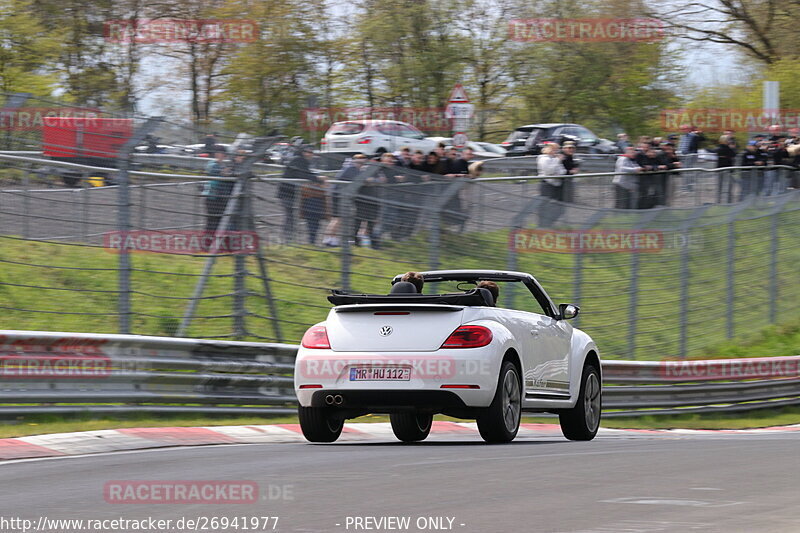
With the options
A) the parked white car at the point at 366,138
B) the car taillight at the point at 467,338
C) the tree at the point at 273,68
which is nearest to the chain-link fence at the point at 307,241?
the car taillight at the point at 467,338

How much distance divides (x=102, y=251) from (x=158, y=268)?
1.05m

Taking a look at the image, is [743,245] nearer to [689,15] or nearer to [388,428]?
[388,428]

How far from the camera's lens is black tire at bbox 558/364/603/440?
12.0m

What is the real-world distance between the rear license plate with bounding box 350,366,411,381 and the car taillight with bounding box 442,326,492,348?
0.36 metres

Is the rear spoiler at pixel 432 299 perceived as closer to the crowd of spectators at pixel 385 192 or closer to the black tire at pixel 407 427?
the black tire at pixel 407 427

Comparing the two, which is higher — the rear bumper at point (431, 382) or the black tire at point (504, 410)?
the rear bumper at point (431, 382)

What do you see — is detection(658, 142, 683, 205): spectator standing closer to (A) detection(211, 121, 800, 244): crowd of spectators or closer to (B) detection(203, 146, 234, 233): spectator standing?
(A) detection(211, 121, 800, 244): crowd of spectators

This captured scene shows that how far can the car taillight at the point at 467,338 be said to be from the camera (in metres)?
10.0

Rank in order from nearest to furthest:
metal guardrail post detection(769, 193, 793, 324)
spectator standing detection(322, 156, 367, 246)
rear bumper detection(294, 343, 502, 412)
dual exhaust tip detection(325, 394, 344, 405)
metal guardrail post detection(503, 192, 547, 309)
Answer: rear bumper detection(294, 343, 502, 412)
dual exhaust tip detection(325, 394, 344, 405)
spectator standing detection(322, 156, 367, 246)
metal guardrail post detection(503, 192, 547, 309)
metal guardrail post detection(769, 193, 793, 324)

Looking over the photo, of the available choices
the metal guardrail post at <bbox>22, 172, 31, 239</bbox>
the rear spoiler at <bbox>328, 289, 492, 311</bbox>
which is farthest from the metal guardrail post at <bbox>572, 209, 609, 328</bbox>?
the rear spoiler at <bbox>328, 289, 492, 311</bbox>

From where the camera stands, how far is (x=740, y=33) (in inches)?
2170

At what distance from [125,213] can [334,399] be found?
3881mm

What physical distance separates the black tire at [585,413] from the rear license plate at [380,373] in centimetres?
241

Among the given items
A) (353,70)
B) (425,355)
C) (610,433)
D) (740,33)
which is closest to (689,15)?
(740,33)
